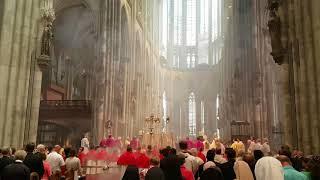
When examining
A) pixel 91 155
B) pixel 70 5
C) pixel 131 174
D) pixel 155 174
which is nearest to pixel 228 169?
pixel 155 174

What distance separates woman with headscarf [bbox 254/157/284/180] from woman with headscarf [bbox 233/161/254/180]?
1.23 ft

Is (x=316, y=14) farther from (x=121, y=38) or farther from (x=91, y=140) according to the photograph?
(x=121, y=38)

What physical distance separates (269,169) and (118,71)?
23855mm

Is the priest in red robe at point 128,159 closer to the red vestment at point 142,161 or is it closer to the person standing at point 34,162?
the red vestment at point 142,161

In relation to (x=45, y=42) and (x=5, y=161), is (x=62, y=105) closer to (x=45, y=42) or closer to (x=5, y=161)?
(x=45, y=42)

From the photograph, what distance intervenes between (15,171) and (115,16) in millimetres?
24576

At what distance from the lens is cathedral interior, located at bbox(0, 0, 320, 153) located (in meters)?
12.7

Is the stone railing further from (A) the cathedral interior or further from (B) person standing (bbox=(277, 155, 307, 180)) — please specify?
(B) person standing (bbox=(277, 155, 307, 180))

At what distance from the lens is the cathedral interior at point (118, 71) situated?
41.8 ft

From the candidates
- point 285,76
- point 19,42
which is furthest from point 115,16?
point 285,76

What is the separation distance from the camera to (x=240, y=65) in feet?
101

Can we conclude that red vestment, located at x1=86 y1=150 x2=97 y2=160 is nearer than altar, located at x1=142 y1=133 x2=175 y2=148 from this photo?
Yes

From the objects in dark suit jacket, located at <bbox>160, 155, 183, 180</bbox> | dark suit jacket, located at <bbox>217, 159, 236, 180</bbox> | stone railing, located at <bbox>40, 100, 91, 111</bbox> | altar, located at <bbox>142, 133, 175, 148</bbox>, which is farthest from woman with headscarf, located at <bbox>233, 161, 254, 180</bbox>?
stone railing, located at <bbox>40, 100, 91, 111</bbox>

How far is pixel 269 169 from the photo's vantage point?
686cm
